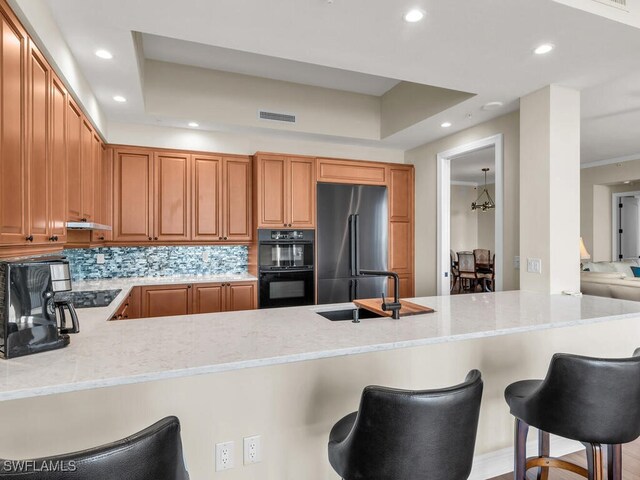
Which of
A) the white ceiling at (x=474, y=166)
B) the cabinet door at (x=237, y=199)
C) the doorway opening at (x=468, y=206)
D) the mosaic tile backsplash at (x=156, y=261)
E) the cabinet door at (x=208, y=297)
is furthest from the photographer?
the white ceiling at (x=474, y=166)

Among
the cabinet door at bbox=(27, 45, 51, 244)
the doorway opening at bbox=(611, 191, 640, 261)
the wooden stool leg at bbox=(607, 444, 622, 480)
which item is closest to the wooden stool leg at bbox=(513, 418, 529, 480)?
the wooden stool leg at bbox=(607, 444, 622, 480)

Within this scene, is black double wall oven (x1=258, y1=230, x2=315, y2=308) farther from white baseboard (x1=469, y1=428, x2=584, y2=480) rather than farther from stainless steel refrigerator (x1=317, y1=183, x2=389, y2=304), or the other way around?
white baseboard (x1=469, y1=428, x2=584, y2=480)

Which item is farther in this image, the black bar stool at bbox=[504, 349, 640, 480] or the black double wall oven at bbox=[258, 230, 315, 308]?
the black double wall oven at bbox=[258, 230, 315, 308]

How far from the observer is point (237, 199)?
166 inches

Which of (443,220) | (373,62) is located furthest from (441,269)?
(373,62)

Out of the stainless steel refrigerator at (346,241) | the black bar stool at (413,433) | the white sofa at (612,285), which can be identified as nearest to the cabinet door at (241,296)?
the stainless steel refrigerator at (346,241)

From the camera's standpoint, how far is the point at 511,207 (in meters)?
3.31

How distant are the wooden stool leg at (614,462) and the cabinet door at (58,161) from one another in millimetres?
3009

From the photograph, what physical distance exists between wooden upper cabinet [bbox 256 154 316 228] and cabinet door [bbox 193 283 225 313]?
82cm

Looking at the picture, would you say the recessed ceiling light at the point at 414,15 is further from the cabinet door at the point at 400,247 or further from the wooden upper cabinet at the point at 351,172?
the cabinet door at the point at 400,247

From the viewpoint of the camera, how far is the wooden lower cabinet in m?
3.56

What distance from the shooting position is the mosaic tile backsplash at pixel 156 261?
3.86 metres

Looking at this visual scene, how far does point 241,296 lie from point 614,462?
319cm

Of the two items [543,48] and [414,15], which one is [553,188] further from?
[414,15]
